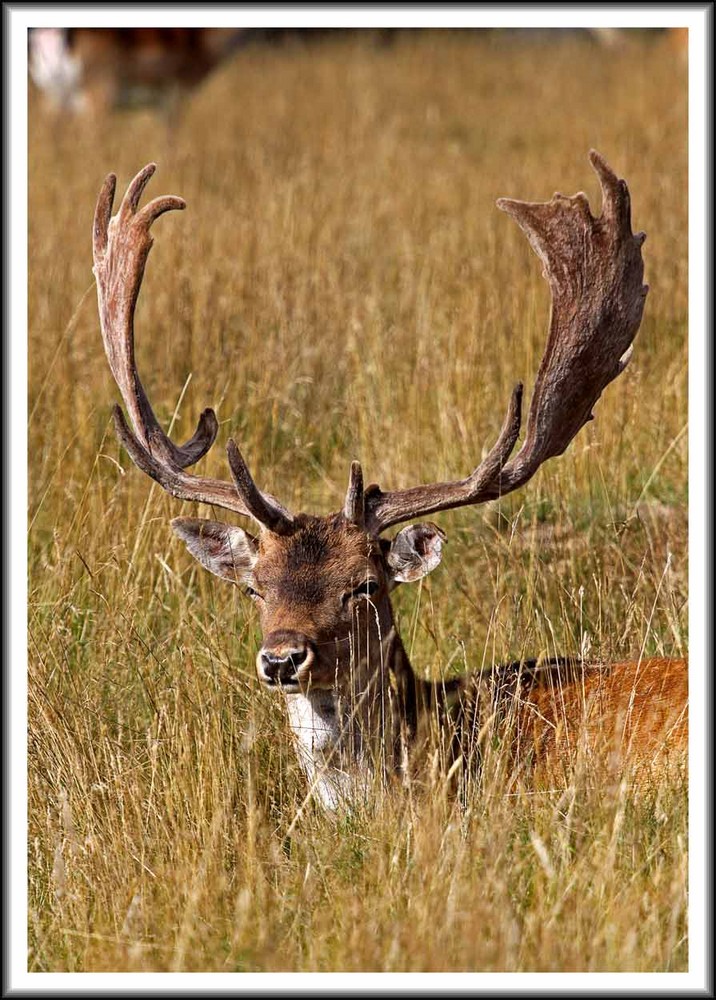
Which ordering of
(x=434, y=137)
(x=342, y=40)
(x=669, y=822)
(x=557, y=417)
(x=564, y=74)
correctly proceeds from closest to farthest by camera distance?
(x=669, y=822) < (x=557, y=417) < (x=434, y=137) < (x=564, y=74) < (x=342, y=40)

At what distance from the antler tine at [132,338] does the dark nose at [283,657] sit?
680 millimetres

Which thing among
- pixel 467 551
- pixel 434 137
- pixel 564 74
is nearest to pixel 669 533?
pixel 467 551

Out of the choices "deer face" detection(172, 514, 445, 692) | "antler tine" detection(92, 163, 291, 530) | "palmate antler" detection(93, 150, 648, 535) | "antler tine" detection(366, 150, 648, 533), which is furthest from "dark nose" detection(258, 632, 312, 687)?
"antler tine" detection(92, 163, 291, 530)

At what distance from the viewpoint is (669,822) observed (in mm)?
4145

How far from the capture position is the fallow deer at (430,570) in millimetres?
4293

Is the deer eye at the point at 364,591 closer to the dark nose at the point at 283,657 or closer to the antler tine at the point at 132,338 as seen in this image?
the dark nose at the point at 283,657

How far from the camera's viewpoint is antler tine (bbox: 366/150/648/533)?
4.44 metres

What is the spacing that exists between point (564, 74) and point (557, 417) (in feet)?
39.4

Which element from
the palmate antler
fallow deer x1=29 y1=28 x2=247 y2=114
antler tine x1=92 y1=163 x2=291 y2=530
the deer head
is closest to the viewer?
the deer head

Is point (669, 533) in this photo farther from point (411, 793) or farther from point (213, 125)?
point (213, 125)

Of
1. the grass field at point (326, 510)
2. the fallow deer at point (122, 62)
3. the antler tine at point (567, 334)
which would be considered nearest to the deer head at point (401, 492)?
the antler tine at point (567, 334)

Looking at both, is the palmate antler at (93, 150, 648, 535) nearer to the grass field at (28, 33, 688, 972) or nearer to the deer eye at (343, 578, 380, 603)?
the deer eye at (343, 578, 380, 603)

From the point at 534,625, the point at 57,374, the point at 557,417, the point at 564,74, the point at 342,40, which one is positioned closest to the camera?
the point at 557,417

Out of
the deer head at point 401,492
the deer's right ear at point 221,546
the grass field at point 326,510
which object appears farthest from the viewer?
the deer's right ear at point 221,546
